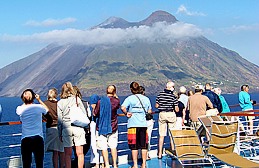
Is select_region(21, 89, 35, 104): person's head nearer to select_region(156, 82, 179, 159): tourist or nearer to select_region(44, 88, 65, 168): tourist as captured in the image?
select_region(44, 88, 65, 168): tourist

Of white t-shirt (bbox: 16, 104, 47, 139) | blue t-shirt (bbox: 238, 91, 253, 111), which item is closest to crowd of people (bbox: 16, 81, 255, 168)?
white t-shirt (bbox: 16, 104, 47, 139)

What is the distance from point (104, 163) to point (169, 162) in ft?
4.71

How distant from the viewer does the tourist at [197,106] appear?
8.52 metres

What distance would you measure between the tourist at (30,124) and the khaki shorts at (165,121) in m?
2.86

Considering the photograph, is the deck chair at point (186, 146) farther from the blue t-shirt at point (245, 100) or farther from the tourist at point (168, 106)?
the blue t-shirt at point (245, 100)

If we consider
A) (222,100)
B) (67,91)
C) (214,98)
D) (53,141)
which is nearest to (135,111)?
(67,91)

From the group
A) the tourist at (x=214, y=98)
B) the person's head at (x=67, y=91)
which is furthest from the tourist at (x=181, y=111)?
the person's head at (x=67, y=91)

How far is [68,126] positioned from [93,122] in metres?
1.00

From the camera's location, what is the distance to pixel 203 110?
336 inches

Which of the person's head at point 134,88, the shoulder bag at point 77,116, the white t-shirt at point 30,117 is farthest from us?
the person's head at point 134,88

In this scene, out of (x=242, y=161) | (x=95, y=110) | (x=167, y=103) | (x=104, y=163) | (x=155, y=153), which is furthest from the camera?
(x=155, y=153)

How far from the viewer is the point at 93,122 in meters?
7.40

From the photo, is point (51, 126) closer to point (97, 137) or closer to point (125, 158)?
point (97, 137)

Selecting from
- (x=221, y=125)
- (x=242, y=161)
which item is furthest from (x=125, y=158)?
(x=242, y=161)
